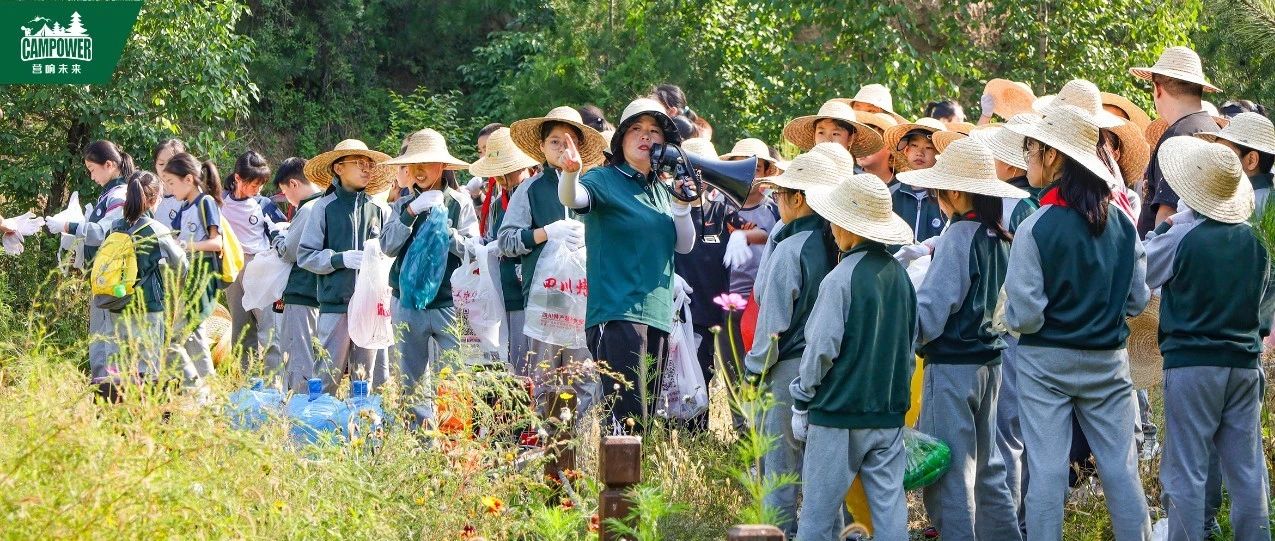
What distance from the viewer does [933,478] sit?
4844 mm

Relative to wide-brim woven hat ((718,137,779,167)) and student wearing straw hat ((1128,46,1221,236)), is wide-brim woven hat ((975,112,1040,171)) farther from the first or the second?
wide-brim woven hat ((718,137,779,167))

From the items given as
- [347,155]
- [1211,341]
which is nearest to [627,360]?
[1211,341]

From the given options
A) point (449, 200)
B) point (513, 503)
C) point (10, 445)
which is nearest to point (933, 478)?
point (513, 503)

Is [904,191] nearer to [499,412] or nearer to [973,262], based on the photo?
[973,262]

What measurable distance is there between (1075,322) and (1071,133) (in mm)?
665

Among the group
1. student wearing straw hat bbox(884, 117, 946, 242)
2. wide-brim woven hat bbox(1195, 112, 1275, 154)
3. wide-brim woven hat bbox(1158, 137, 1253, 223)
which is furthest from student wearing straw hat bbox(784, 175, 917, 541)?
student wearing straw hat bbox(884, 117, 946, 242)

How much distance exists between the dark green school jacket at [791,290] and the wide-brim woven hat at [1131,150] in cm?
180

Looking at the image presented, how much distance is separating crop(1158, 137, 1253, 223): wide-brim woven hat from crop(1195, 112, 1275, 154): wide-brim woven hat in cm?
67

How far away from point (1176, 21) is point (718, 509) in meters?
8.21

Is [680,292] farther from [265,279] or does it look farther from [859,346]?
[265,279]

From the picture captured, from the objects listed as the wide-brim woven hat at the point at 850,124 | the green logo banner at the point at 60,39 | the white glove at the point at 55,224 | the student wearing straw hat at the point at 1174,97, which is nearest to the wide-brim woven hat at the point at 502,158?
the wide-brim woven hat at the point at 850,124

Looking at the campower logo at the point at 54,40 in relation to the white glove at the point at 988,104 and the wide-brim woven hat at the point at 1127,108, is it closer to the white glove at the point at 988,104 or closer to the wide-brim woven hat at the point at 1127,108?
the white glove at the point at 988,104

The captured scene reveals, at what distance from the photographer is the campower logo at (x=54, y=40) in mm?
Result: 10055

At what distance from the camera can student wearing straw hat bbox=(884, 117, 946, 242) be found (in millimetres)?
6531
